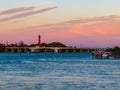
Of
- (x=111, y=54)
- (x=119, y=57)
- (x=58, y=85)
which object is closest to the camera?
(x=58, y=85)

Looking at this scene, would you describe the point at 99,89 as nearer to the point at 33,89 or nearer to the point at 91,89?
the point at 91,89

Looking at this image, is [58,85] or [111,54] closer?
[58,85]

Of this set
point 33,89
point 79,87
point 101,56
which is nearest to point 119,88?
point 79,87

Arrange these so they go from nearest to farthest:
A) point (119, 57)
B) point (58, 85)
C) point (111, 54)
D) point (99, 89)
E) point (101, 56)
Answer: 1. point (99, 89)
2. point (58, 85)
3. point (119, 57)
4. point (101, 56)
5. point (111, 54)

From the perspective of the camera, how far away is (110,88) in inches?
1736

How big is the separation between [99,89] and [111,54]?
15251 centimetres

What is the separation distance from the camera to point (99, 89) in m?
43.3

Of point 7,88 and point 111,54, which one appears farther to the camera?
point 111,54

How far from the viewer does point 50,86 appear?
46.1 m

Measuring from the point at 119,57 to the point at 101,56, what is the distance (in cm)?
1732

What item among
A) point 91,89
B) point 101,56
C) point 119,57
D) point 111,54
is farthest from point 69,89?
point 111,54

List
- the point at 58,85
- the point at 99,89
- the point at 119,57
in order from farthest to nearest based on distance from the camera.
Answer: the point at 119,57, the point at 58,85, the point at 99,89

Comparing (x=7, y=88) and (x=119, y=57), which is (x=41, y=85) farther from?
(x=119, y=57)

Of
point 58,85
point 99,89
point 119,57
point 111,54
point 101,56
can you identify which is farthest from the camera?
point 111,54
